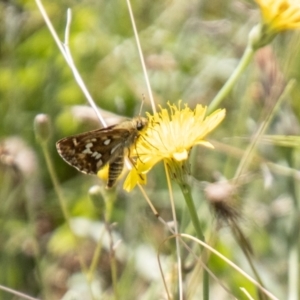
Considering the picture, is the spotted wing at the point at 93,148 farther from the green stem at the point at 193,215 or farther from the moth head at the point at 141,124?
the green stem at the point at 193,215

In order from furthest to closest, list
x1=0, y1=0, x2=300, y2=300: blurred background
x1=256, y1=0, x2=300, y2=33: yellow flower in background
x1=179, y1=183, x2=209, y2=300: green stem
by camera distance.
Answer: x1=0, y1=0, x2=300, y2=300: blurred background
x1=256, y1=0, x2=300, y2=33: yellow flower in background
x1=179, y1=183, x2=209, y2=300: green stem

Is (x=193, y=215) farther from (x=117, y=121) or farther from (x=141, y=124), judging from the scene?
(x=117, y=121)

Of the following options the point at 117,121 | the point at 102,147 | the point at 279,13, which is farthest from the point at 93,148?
the point at 279,13

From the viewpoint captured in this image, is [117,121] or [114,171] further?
[117,121]

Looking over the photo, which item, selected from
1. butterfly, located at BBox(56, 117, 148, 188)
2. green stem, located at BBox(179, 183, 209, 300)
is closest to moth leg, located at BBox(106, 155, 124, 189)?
butterfly, located at BBox(56, 117, 148, 188)

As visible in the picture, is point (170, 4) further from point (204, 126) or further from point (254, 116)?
point (204, 126)

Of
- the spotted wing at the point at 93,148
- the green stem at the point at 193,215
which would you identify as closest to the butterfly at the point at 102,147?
the spotted wing at the point at 93,148

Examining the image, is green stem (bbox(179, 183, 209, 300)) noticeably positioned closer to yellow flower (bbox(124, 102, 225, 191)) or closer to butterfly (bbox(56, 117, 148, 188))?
yellow flower (bbox(124, 102, 225, 191))
